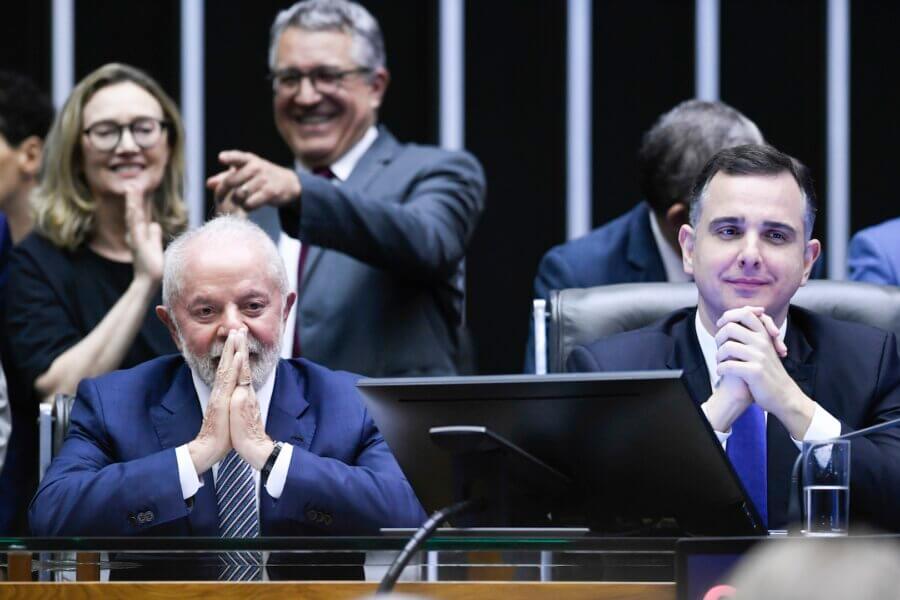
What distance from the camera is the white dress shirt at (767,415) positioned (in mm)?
2387

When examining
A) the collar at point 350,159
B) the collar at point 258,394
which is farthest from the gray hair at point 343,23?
the collar at point 258,394

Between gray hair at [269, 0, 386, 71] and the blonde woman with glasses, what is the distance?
1.23 feet

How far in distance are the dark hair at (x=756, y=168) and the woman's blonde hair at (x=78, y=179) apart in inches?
52.9

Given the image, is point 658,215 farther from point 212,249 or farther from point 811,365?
point 212,249

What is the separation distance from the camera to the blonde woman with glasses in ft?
11.3

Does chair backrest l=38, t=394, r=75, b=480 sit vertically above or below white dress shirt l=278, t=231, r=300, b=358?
below

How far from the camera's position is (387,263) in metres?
3.47

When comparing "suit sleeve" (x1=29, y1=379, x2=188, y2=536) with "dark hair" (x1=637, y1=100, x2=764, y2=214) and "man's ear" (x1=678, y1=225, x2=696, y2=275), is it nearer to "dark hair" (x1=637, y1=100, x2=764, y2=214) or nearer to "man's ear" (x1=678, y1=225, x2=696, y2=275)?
"man's ear" (x1=678, y1=225, x2=696, y2=275)

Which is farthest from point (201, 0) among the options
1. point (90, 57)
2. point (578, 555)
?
point (578, 555)

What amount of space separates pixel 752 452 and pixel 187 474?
34.9 inches

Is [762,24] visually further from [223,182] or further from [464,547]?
[464,547]

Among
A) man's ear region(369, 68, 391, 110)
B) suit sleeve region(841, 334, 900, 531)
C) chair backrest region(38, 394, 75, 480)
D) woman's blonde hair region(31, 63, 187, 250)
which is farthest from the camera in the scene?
man's ear region(369, 68, 391, 110)

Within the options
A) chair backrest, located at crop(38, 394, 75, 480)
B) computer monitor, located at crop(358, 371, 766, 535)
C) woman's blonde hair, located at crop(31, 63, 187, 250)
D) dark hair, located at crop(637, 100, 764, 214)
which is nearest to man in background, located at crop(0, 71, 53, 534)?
woman's blonde hair, located at crop(31, 63, 187, 250)

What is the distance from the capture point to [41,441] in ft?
9.58
